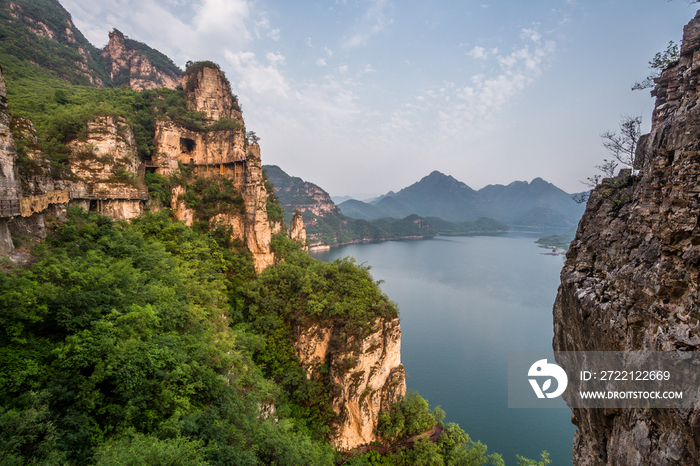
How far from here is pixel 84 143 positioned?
15.5 meters

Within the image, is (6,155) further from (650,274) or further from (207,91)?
(650,274)

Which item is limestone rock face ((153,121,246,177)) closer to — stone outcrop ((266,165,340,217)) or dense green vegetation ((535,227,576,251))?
stone outcrop ((266,165,340,217))

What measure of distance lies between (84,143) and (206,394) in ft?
52.5

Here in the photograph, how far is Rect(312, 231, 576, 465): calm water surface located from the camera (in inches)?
786

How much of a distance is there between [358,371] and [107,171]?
1825 centimetres

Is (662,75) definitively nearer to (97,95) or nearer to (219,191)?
(219,191)

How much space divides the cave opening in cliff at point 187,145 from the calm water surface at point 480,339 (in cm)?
2674

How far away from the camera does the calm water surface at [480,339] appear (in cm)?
1996

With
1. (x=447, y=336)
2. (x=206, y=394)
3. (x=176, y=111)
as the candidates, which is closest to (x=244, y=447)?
(x=206, y=394)

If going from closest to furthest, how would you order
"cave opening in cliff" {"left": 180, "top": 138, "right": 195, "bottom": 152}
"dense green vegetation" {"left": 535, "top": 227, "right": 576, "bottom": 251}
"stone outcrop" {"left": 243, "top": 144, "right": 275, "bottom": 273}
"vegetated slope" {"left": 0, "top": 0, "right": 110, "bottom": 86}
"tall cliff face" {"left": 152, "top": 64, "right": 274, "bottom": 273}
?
"tall cliff face" {"left": 152, "top": 64, "right": 274, "bottom": 273} < "stone outcrop" {"left": 243, "top": 144, "right": 275, "bottom": 273} < "cave opening in cliff" {"left": 180, "top": 138, "right": 195, "bottom": 152} < "vegetated slope" {"left": 0, "top": 0, "right": 110, "bottom": 86} < "dense green vegetation" {"left": 535, "top": 227, "right": 576, "bottom": 251}

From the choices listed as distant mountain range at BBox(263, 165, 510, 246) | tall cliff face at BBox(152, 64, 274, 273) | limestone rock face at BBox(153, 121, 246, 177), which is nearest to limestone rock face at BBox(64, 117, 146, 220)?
tall cliff face at BBox(152, 64, 274, 273)

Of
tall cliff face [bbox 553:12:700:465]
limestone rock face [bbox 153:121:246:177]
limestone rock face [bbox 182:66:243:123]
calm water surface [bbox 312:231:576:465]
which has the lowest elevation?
calm water surface [bbox 312:231:576:465]

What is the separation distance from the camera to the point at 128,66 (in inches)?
1732

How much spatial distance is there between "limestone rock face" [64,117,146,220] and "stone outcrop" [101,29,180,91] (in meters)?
35.1
